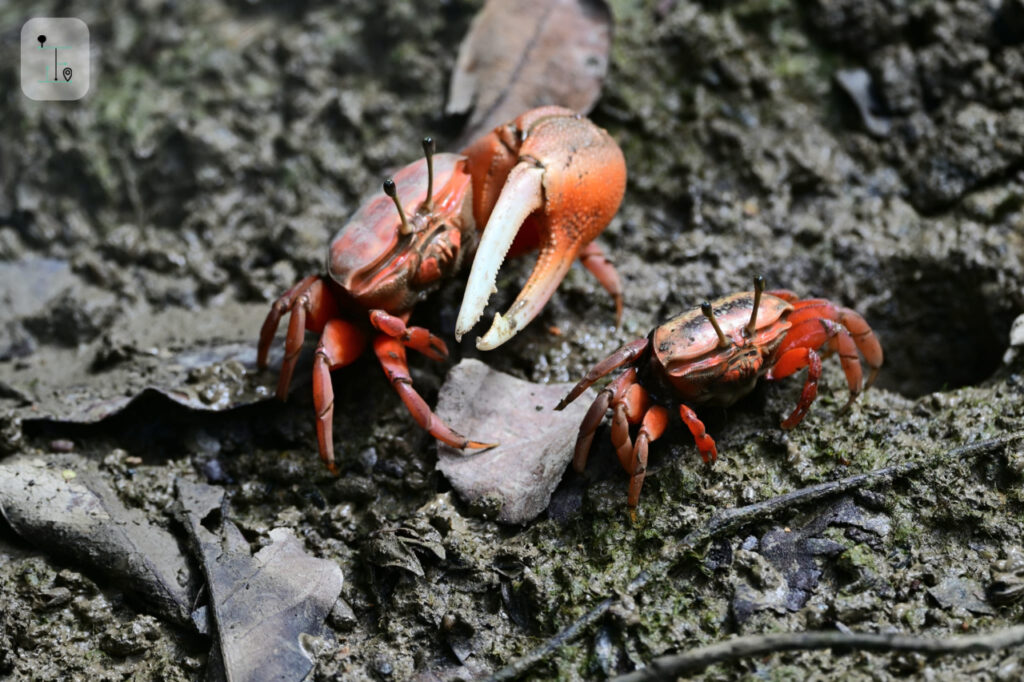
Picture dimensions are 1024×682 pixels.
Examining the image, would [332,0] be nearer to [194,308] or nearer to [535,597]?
[194,308]

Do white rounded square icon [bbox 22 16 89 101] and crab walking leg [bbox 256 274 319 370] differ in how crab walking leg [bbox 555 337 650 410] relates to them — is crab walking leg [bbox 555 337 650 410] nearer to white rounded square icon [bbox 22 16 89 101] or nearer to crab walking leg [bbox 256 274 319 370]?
crab walking leg [bbox 256 274 319 370]

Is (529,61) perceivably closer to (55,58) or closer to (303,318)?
(303,318)

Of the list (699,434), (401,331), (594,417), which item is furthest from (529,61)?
(699,434)

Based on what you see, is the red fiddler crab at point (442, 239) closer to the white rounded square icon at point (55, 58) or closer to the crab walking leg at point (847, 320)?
the crab walking leg at point (847, 320)

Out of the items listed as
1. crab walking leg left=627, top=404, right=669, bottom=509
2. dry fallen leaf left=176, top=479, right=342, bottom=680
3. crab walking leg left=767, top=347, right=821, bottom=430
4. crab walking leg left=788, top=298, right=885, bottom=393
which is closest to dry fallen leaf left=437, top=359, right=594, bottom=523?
crab walking leg left=627, top=404, right=669, bottom=509

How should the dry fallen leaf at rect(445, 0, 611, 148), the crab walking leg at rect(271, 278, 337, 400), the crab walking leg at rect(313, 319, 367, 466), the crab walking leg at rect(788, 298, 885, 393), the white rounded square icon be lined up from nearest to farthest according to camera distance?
the crab walking leg at rect(788, 298, 885, 393)
the crab walking leg at rect(313, 319, 367, 466)
the crab walking leg at rect(271, 278, 337, 400)
the dry fallen leaf at rect(445, 0, 611, 148)
the white rounded square icon
